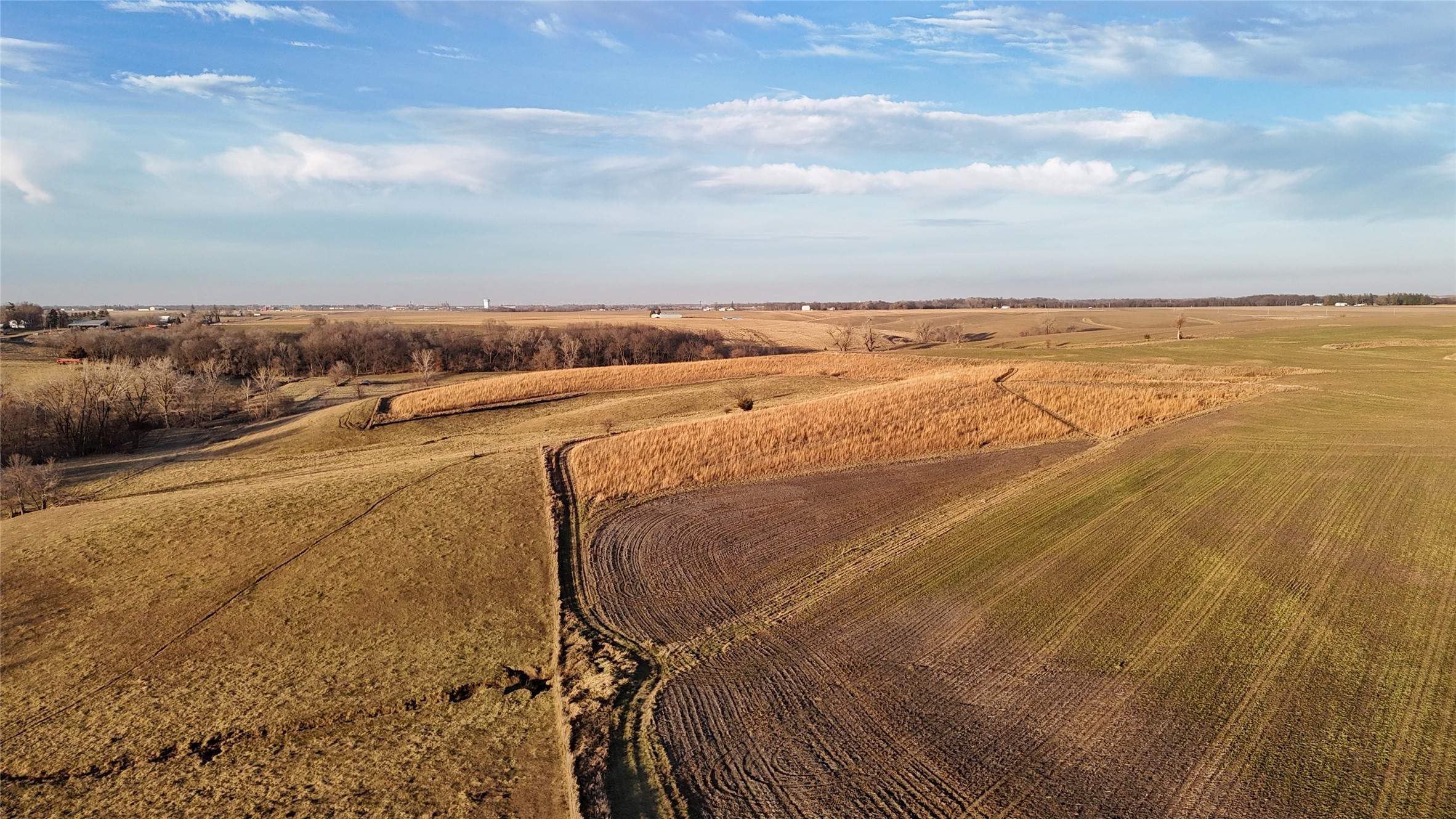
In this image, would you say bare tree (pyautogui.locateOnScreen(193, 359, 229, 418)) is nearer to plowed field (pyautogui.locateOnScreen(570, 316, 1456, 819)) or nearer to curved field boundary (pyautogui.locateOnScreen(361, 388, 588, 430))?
curved field boundary (pyautogui.locateOnScreen(361, 388, 588, 430))

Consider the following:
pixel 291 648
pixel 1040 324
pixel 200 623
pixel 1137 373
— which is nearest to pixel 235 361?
pixel 200 623

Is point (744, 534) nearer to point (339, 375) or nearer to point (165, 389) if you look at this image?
point (165, 389)

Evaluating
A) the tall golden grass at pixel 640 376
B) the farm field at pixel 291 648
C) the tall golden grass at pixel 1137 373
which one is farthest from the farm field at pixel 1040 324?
the farm field at pixel 291 648

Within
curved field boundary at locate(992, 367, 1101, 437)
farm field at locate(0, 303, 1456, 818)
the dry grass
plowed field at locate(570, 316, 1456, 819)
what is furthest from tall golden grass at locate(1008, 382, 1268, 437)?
plowed field at locate(570, 316, 1456, 819)

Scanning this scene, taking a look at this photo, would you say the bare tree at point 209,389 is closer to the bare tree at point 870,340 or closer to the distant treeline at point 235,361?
the distant treeline at point 235,361

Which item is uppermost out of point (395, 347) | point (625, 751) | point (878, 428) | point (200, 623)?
point (395, 347)

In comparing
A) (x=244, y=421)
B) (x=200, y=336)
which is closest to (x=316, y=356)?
(x=200, y=336)

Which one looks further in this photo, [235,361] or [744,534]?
[235,361]

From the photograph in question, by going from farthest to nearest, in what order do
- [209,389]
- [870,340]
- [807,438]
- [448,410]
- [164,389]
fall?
[870,340] → [209,389] → [164,389] → [448,410] → [807,438]
